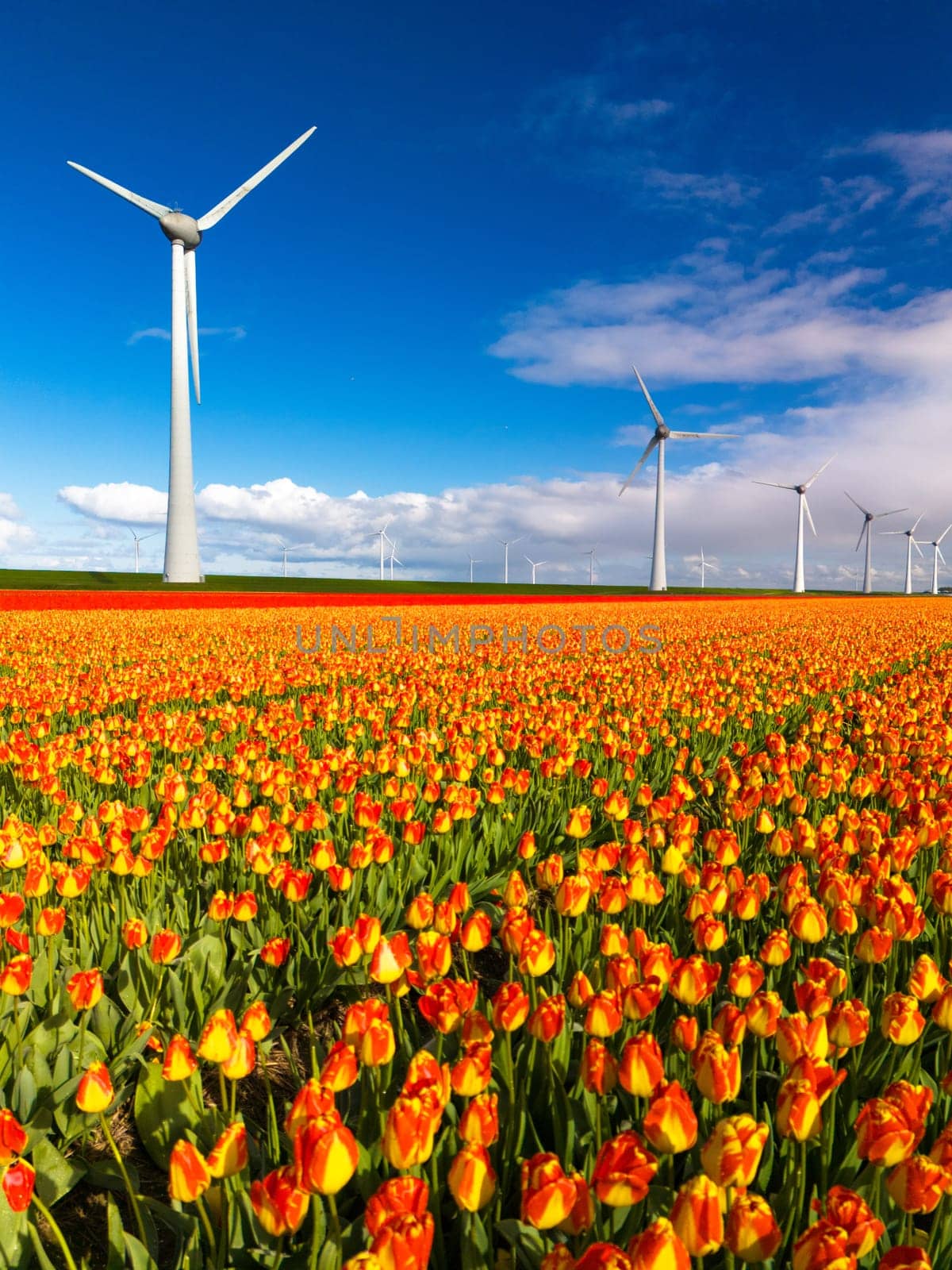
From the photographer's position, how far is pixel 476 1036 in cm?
211

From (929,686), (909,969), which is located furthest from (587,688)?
(909,969)

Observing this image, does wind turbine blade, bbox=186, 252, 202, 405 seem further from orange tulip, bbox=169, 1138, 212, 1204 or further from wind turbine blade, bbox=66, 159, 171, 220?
orange tulip, bbox=169, 1138, 212, 1204

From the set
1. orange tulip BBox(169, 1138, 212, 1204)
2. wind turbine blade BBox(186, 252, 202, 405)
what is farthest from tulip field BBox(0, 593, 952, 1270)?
wind turbine blade BBox(186, 252, 202, 405)

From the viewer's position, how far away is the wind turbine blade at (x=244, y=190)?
4862cm

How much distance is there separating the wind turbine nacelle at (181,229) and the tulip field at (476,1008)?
200 ft

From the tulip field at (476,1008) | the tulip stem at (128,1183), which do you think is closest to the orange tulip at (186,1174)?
the tulip field at (476,1008)

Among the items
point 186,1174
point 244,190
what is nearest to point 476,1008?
point 186,1174

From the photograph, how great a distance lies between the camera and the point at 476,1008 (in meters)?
3.09

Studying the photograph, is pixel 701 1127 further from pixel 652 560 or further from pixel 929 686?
pixel 652 560

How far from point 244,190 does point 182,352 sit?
543 inches

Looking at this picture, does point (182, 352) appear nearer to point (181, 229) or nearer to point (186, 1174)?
point (181, 229)

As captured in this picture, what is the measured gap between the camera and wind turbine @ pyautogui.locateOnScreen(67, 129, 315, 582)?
51469 millimetres

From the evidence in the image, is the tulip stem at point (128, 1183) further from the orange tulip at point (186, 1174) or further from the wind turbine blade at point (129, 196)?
the wind turbine blade at point (129, 196)

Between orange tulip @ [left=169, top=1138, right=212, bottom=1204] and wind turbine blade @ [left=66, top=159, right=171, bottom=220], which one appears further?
wind turbine blade @ [left=66, top=159, right=171, bottom=220]
